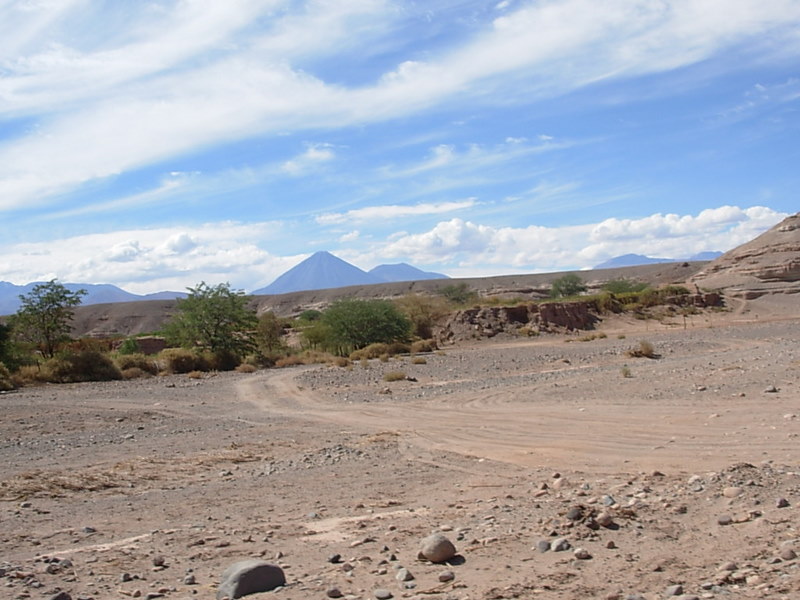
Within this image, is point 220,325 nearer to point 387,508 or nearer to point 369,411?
point 369,411

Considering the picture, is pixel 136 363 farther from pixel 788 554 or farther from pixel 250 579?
pixel 788 554

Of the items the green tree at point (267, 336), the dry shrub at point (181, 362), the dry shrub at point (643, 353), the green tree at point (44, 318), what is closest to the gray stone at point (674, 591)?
the dry shrub at point (643, 353)

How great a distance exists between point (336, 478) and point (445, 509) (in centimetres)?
270

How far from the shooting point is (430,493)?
9.70m

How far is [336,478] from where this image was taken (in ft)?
36.1

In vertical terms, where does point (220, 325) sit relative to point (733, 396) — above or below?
above

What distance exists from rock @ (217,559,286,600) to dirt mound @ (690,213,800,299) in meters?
78.3

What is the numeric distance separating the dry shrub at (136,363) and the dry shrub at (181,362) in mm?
656

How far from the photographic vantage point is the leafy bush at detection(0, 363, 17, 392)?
32125 millimetres

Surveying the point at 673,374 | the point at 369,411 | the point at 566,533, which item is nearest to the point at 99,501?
the point at 566,533

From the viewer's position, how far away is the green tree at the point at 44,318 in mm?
40469

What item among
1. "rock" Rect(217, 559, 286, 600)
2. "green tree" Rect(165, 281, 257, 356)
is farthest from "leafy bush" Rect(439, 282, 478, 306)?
"rock" Rect(217, 559, 286, 600)

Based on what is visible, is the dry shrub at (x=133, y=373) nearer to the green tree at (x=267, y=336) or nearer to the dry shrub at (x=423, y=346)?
the green tree at (x=267, y=336)

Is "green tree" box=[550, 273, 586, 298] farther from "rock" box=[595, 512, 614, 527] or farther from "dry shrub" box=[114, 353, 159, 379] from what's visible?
"rock" box=[595, 512, 614, 527]
